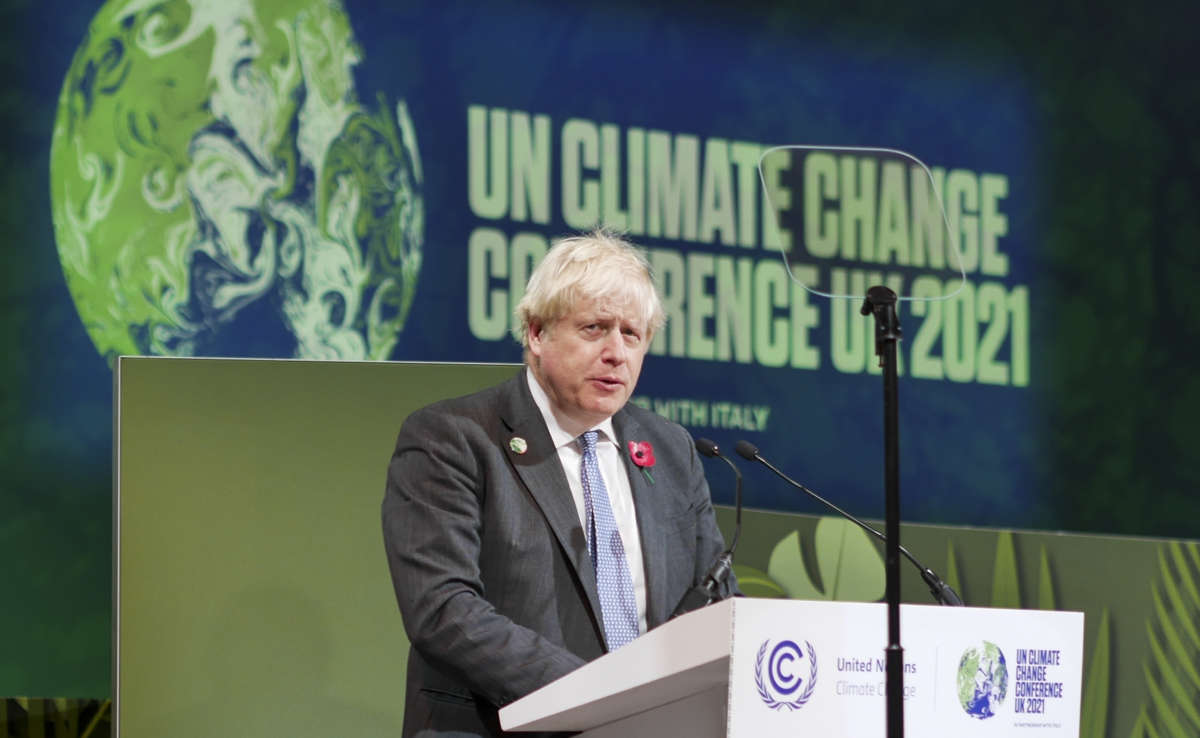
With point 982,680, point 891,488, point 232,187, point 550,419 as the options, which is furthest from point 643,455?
point 232,187

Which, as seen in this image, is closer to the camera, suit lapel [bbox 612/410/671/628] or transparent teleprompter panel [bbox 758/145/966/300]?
suit lapel [bbox 612/410/671/628]

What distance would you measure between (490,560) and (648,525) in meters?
0.29

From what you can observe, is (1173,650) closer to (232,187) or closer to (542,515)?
(542,515)

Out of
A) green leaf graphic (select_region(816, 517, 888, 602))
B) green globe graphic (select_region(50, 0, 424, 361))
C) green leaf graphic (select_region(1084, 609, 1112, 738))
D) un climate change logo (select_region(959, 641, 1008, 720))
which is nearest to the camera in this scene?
un climate change logo (select_region(959, 641, 1008, 720))

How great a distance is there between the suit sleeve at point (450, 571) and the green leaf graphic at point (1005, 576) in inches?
69.6

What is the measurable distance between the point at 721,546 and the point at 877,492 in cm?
306

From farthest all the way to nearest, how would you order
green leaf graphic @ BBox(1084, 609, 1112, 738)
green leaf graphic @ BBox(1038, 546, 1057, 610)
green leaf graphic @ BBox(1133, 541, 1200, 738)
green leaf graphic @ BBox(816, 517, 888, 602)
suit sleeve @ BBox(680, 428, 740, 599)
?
green leaf graphic @ BBox(816, 517, 888, 602), green leaf graphic @ BBox(1038, 546, 1057, 610), green leaf graphic @ BBox(1084, 609, 1112, 738), green leaf graphic @ BBox(1133, 541, 1200, 738), suit sleeve @ BBox(680, 428, 740, 599)

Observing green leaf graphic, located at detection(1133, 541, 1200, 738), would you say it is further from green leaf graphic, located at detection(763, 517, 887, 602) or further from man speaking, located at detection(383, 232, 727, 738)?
man speaking, located at detection(383, 232, 727, 738)

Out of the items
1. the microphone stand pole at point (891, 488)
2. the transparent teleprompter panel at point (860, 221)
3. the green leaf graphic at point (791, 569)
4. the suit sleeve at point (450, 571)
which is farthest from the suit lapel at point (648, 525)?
the transparent teleprompter panel at point (860, 221)

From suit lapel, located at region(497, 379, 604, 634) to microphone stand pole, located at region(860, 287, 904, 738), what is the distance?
2.01 feet

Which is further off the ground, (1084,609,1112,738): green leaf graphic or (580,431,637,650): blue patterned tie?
(580,431,637,650): blue patterned tie

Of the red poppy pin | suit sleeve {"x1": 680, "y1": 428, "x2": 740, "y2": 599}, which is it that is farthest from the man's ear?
suit sleeve {"x1": 680, "y1": 428, "x2": 740, "y2": 599}

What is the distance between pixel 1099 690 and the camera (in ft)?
10.9

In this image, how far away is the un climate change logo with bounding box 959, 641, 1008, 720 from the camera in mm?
1739
